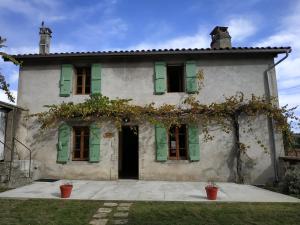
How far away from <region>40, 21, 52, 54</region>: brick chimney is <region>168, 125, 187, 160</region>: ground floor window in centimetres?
726

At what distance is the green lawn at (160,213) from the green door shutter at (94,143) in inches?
148

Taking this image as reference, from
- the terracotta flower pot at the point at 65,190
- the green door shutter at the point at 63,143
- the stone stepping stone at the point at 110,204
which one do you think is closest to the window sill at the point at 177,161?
the stone stepping stone at the point at 110,204

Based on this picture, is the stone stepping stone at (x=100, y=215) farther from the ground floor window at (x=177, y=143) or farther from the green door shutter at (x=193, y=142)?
the green door shutter at (x=193, y=142)

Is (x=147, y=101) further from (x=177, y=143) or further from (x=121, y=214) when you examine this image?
(x=121, y=214)

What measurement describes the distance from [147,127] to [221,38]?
5.92 metres

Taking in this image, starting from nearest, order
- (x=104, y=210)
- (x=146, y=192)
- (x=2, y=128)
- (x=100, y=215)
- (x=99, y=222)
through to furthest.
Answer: (x=99, y=222) → (x=100, y=215) → (x=104, y=210) → (x=146, y=192) → (x=2, y=128)

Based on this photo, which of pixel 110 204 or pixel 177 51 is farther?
pixel 177 51

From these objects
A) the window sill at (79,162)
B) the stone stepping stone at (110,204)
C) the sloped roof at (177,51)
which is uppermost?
the sloped roof at (177,51)

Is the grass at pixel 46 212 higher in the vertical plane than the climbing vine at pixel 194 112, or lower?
lower

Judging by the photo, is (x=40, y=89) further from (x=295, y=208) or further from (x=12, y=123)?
(x=295, y=208)

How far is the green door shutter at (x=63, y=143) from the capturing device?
10844 mm

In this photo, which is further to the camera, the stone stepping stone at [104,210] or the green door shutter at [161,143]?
the green door shutter at [161,143]

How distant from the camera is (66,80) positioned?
445 inches

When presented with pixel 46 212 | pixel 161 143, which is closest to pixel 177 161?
pixel 161 143
